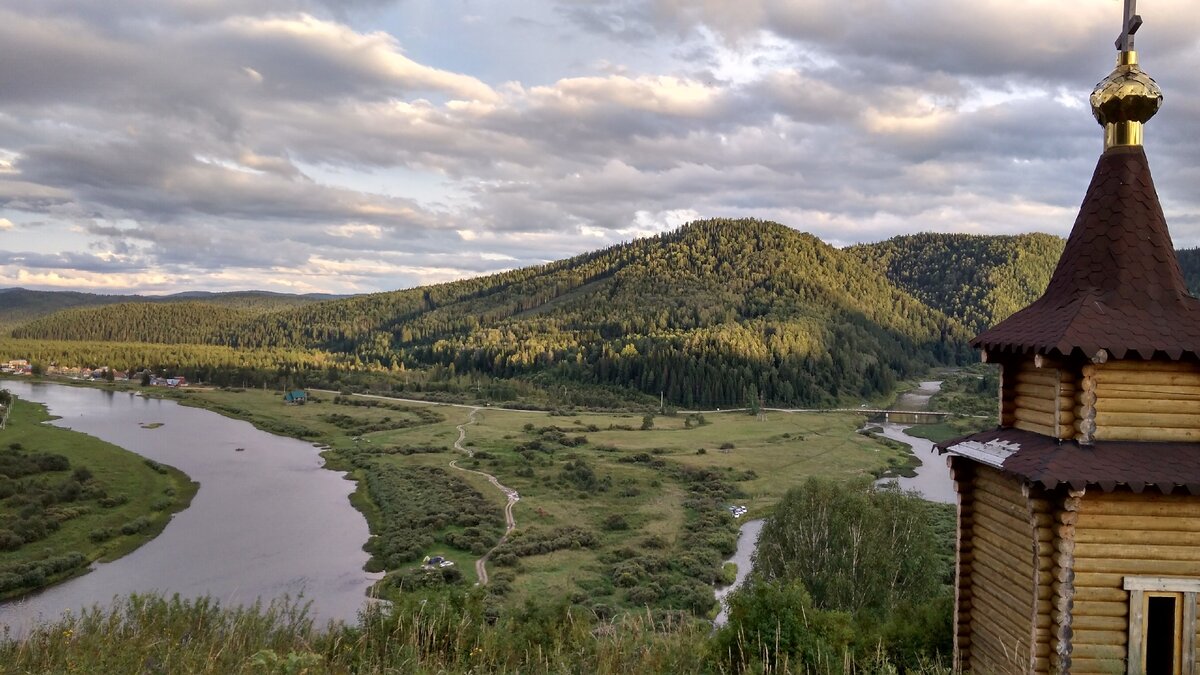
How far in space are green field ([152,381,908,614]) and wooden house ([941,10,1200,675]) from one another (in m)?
12.4

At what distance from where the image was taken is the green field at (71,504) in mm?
36094

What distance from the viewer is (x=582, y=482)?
185 feet

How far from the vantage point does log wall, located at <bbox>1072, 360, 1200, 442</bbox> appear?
8422 millimetres

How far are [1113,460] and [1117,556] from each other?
47.5 inches

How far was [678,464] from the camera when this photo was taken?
6400 cm

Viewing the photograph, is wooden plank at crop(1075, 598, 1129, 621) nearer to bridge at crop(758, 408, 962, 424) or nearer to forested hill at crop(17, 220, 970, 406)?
bridge at crop(758, 408, 962, 424)

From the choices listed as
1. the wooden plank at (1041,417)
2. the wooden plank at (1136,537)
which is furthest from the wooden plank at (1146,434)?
the wooden plank at (1136,537)

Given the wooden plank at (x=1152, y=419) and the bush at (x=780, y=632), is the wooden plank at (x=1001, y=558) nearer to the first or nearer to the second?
the wooden plank at (x=1152, y=419)

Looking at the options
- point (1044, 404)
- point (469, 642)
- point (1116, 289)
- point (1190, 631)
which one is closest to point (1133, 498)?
point (1044, 404)

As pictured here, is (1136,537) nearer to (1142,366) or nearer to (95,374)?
(1142,366)

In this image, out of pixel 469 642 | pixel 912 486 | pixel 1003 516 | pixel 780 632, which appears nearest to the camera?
pixel 1003 516

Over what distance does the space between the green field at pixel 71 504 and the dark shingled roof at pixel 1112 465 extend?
41792 mm

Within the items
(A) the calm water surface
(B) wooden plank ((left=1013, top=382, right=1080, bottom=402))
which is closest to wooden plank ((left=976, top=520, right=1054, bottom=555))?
(B) wooden plank ((left=1013, top=382, right=1080, bottom=402))

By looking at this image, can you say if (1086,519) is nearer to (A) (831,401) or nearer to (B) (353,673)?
(B) (353,673)
